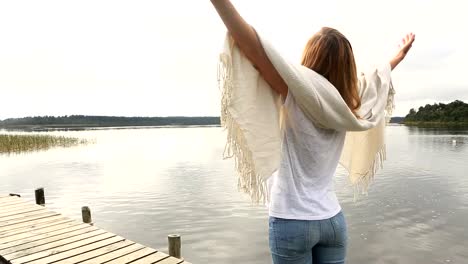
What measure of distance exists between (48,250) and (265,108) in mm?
5885

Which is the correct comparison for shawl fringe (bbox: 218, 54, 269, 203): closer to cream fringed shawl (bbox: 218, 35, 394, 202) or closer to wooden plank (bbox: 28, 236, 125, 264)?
cream fringed shawl (bbox: 218, 35, 394, 202)

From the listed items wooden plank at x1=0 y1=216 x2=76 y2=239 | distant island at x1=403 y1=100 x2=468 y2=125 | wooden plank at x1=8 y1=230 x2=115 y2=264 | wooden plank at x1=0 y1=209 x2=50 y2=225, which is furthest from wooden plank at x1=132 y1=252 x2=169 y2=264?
distant island at x1=403 y1=100 x2=468 y2=125

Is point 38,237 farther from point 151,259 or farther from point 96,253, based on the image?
point 151,259

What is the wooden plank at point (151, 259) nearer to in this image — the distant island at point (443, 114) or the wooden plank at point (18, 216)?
the wooden plank at point (18, 216)

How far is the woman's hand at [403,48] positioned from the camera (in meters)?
2.52

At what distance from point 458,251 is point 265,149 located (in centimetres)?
1103

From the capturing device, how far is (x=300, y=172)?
5.90 ft

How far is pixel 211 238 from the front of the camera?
38.5 feet

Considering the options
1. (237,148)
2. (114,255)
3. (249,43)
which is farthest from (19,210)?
(249,43)

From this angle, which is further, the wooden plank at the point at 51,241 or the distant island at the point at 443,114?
the distant island at the point at 443,114

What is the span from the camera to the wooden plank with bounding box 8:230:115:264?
6031 mm

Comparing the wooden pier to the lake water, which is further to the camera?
the lake water

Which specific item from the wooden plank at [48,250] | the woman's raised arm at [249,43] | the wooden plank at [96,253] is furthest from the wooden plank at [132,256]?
the woman's raised arm at [249,43]

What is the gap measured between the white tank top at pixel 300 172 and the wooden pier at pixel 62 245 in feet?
14.9
